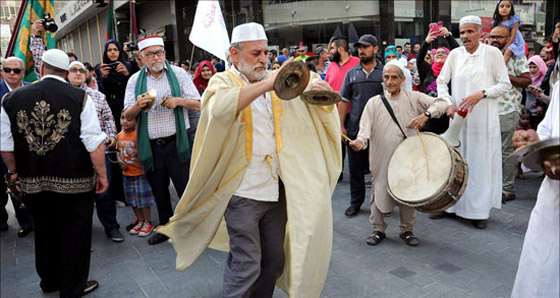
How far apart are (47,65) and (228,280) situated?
2.24m

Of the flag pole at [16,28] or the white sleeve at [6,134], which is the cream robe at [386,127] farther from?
the flag pole at [16,28]

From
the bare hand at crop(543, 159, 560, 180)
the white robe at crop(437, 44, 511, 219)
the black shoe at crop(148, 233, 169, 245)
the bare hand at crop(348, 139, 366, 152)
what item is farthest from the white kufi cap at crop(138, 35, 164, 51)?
the bare hand at crop(543, 159, 560, 180)

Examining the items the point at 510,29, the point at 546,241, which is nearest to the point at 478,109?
the point at 510,29

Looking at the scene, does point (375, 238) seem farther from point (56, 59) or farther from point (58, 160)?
point (56, 59)

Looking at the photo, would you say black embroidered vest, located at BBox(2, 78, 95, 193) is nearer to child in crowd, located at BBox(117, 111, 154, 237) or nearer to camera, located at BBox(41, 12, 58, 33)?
child in crowd, located at BBox(117, 111, 154, 237)

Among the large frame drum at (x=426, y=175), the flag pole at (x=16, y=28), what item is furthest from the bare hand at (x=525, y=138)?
the flag pole at (x=16, y=28)

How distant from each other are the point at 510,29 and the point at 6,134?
245 inches

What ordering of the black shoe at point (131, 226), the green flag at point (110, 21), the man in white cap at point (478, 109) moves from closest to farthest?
the man in white cap at point (478, 109) < the black shoe at point (131, 226) < the green flag at point (110, 21)

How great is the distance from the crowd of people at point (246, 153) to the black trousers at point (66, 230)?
0.01m

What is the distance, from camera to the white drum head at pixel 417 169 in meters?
3.90

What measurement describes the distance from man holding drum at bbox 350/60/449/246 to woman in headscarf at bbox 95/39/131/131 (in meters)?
3.59

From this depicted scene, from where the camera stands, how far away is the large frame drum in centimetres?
386

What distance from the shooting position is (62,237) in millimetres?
3639

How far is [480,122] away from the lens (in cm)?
501
